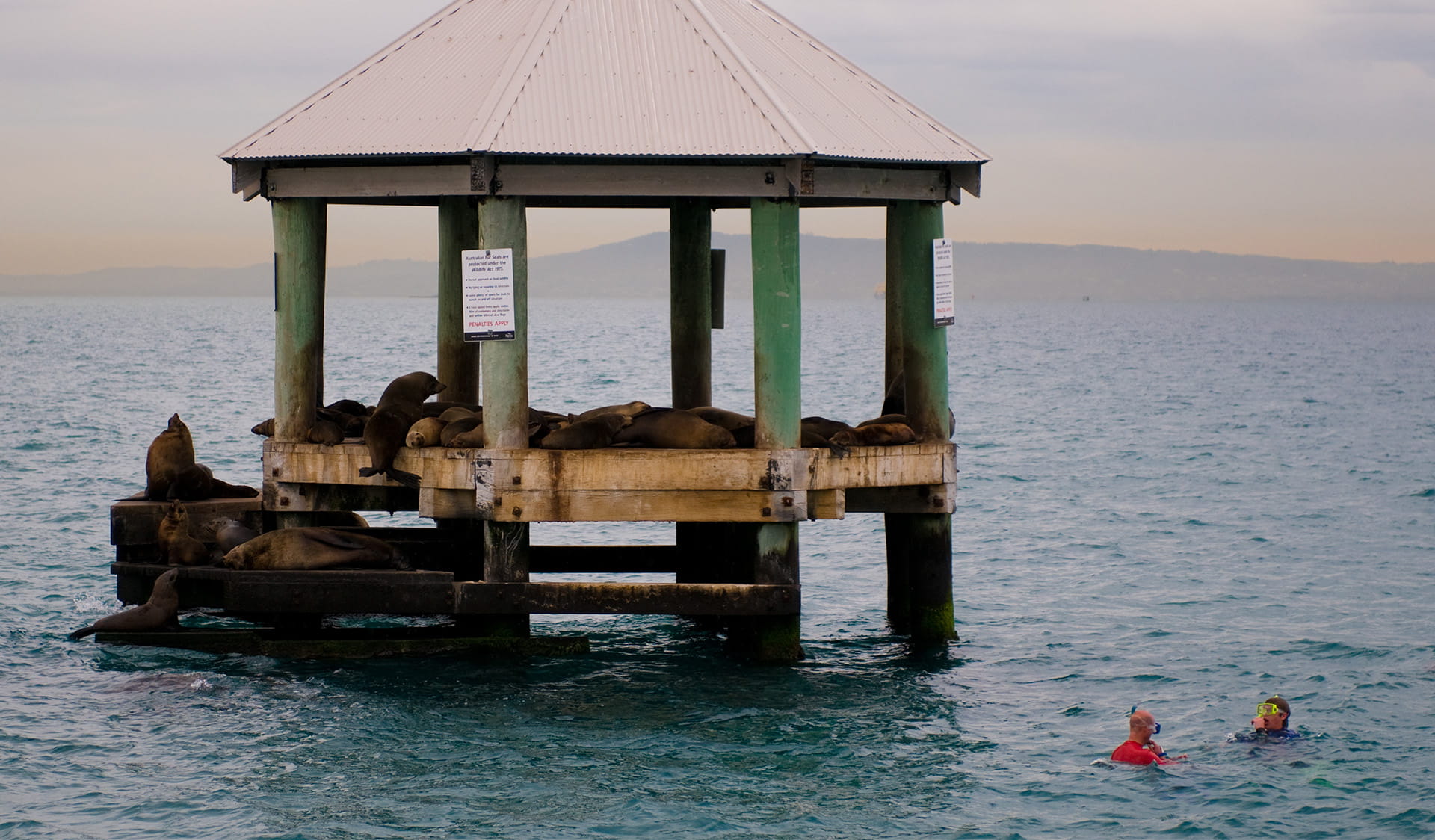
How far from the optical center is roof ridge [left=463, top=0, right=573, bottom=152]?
50.9 feet

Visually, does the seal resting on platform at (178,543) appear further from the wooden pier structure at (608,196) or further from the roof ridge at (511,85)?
the roof ridge at (511,85)

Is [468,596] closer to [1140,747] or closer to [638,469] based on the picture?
[638,469]

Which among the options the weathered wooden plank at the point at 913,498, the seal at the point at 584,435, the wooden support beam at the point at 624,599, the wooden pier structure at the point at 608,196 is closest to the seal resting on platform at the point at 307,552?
the wooden pier structure at the point at 608,196


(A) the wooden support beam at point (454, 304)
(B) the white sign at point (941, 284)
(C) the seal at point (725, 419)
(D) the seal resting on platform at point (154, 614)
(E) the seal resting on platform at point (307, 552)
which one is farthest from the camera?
(A) the wooden support beam at point (454, 304)

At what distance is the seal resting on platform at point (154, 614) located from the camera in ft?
55.1

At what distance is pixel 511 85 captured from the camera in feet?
54.2

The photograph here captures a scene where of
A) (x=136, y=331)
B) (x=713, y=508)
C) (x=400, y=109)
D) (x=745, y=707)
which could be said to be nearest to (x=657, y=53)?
(x=400, y=109)

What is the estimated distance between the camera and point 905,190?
17000 mm

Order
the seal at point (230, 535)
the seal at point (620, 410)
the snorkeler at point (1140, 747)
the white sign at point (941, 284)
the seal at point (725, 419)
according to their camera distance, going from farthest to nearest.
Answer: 1. the seal at point (230, 535)
2. the white sign at point (941, 284)
3. the seal at point (620, 410)
4. the seal at point (725, 419)
5. the snorkeler at point (1140, 747)

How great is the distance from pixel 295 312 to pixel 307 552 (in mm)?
2446

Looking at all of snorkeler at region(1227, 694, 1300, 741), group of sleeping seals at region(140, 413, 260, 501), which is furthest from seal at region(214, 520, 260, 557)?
snorkeler at region(1227, 694, 1300, 741)

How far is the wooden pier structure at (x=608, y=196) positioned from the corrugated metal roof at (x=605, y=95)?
0.03m

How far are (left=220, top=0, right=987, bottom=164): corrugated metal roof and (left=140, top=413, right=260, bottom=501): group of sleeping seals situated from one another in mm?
3896

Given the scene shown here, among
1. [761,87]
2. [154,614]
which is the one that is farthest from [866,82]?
[154,614]
